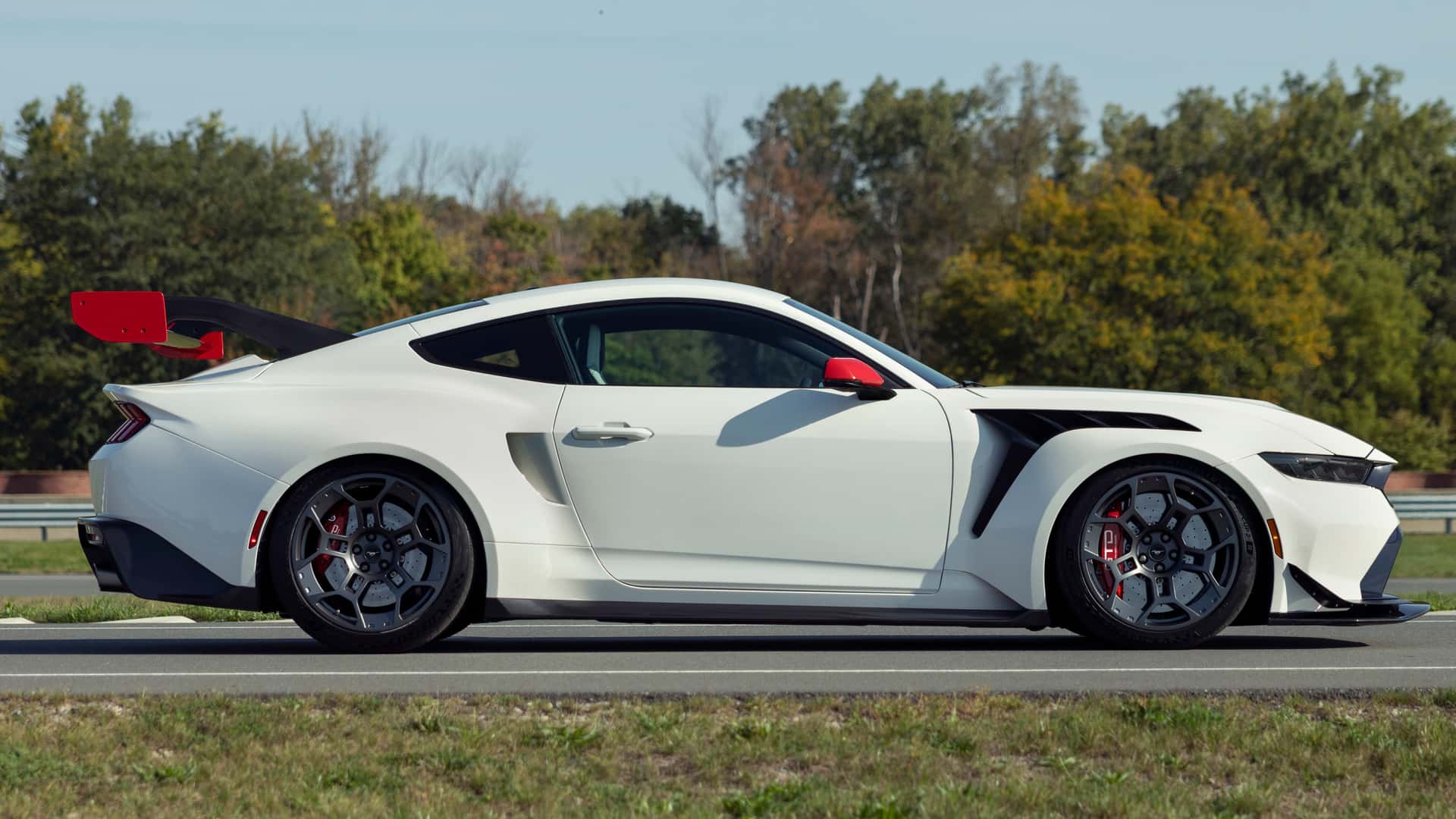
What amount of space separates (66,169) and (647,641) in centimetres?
4862

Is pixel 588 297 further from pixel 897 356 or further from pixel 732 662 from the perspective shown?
pixel 732 662

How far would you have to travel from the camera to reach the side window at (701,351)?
6.96 meters

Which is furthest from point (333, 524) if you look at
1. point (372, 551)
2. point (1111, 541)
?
point (1111, 541)

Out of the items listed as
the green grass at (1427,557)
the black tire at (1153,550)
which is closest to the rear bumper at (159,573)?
the black tire at (1153,550)

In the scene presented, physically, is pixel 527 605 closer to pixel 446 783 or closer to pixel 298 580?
pixel 298 580

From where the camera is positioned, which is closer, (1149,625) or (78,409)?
(1149,625)

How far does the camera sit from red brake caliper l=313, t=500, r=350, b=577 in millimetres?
6848

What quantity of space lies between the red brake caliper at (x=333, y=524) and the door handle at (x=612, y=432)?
100 cm

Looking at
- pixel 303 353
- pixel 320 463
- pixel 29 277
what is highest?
pixel 29 277

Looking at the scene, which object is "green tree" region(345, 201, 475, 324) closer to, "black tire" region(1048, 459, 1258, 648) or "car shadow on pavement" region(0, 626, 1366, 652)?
"car shadow on pavement" region(0, 626, 1366, 652)

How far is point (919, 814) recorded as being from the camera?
4441mm

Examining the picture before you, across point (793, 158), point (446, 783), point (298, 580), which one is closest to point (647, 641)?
point (298, 580)

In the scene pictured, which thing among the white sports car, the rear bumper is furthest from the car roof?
the rear bumper

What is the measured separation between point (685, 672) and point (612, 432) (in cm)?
103
